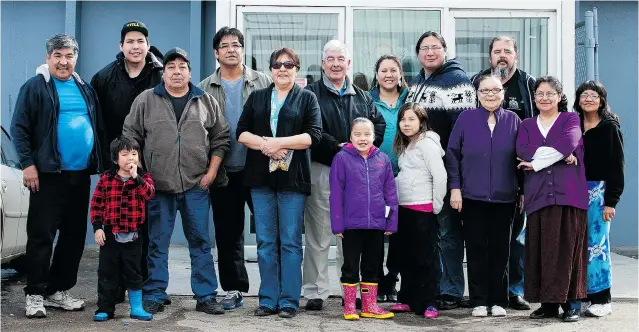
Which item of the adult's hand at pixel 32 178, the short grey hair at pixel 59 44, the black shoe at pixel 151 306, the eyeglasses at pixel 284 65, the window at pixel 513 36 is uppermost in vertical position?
the window at pixel 513 36

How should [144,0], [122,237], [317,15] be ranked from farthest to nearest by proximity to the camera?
[144,0], [317,15], [122,237]

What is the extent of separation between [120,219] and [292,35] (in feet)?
12.9

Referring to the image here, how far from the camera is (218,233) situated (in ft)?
22.3

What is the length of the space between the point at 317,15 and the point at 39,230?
13.6 feet

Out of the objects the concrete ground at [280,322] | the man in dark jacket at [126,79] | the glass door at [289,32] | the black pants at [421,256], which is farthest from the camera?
the glass door at [289,32]

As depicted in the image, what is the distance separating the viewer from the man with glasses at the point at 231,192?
6.77 m

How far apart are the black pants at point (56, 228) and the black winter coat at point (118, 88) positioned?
532 millimetres

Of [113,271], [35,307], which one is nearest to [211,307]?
[113,271]

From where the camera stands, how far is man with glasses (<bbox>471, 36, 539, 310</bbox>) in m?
6.95

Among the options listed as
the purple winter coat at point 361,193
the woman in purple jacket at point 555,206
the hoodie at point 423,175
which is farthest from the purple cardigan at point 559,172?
the purple winter coat at point 361,193

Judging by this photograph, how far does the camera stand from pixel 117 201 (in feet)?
20.1

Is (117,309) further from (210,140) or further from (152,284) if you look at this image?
(210,140)

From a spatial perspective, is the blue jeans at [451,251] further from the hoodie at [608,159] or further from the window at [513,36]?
the window at [513,36]

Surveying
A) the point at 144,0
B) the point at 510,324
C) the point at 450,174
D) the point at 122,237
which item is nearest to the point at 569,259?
the point at 510,324
